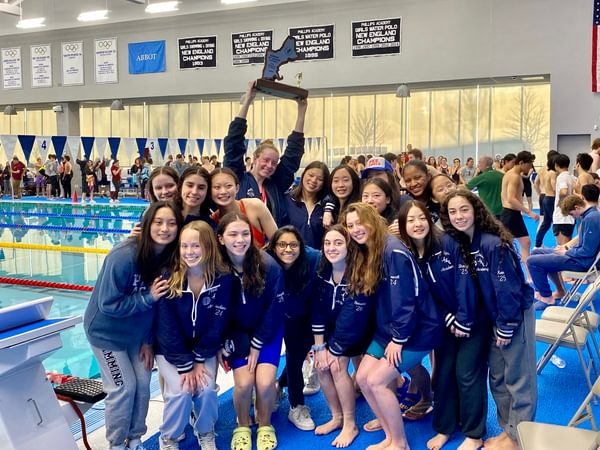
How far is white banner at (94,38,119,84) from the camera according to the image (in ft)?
82.3

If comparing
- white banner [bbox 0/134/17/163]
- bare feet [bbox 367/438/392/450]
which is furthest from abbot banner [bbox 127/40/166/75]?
bare feet [bbox 367/438/392/450]

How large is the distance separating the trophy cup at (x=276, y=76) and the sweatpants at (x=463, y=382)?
2037mm

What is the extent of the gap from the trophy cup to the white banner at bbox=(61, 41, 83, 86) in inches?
932

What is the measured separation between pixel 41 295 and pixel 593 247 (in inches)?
247

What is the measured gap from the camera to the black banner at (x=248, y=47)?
75.2ft

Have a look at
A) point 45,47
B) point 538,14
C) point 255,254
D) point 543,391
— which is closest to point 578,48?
point 538,14

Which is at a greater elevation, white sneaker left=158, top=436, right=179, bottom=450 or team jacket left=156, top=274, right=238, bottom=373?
team jacket left=156, top=274, right=238, bottom=373

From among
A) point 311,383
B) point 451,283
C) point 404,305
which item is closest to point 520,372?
point 451,283

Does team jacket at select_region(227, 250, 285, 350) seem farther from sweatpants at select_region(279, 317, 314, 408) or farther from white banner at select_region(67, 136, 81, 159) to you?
white banner at select_region(67, 136, 81, 159)

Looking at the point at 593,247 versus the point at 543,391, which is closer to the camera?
the point at 543,391

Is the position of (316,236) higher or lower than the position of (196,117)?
lower

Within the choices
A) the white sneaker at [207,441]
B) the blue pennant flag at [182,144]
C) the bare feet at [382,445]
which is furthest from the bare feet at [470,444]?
the blue pennant flag at [182,144]

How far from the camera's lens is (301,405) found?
3.82 metres

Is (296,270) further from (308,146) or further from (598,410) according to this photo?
(308,146)
